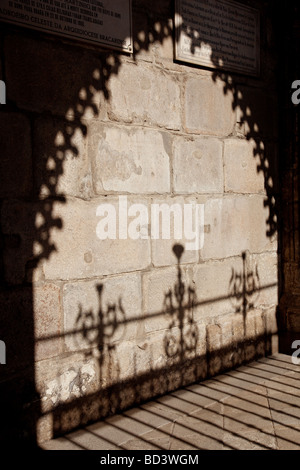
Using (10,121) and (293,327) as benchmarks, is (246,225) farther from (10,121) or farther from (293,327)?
(10,121)

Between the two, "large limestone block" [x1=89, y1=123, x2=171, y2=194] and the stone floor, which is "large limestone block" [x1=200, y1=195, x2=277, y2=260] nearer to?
"large limestone block" [x1=89, y1=123, x2=171, y2=194]

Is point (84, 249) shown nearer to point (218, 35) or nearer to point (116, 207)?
point (116, 207)

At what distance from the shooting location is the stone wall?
8.49 feet

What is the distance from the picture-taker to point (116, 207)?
3021mm

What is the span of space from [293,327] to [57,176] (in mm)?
2675

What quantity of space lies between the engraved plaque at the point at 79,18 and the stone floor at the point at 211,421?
242cm

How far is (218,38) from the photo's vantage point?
3.66 meters

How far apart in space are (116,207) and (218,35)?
1756 mm

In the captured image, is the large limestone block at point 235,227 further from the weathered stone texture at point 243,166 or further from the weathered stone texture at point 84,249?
the weathered stone texture at point 84,249

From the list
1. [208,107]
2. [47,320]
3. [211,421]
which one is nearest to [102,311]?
[47,320]

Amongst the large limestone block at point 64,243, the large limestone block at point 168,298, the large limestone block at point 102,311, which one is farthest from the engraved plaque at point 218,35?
the large limestone block at point 102,311

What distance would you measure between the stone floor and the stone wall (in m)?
0.13

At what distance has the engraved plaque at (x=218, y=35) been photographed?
338cm

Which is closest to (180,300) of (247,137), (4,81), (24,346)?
(24,346)
